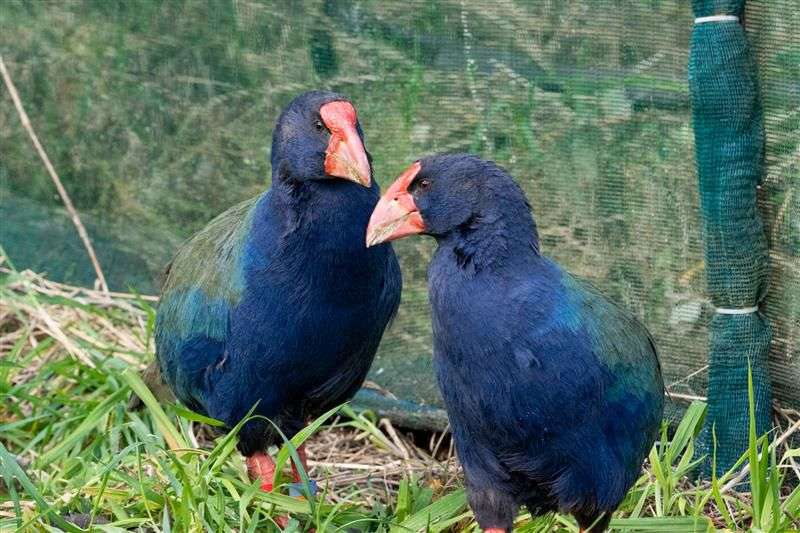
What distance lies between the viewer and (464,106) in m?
4.23

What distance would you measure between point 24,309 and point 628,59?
2.44 meters

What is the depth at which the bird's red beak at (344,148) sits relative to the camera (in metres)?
3.23

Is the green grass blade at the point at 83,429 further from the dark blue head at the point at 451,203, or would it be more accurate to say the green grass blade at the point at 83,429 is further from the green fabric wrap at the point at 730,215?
the green fabric wrap at the point at 730,215

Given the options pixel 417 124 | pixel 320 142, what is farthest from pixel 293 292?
pixel 417 124

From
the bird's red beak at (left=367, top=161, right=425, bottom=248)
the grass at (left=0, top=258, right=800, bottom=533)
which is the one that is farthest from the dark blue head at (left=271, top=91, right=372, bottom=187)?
the grass at (left=0, top=258, right=800, bottom=533)

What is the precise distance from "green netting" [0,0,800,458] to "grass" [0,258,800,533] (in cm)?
19

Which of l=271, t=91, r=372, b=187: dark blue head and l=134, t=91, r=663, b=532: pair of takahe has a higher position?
l=271, t=91, r=372, b=187: dark blue head

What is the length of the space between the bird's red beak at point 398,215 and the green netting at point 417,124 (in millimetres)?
1148

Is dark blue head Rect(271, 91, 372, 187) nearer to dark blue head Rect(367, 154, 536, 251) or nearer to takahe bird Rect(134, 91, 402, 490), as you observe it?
takahe bird Rect(134, 91, 402, 490)

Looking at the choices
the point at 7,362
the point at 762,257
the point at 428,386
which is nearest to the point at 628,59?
the point at 762,257

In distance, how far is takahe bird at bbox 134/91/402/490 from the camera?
11.0 ft

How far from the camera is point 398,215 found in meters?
3.01

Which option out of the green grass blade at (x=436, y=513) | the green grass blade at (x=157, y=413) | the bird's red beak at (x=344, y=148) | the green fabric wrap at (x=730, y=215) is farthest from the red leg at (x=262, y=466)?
the green fabric wrap at (x=730, y=215)

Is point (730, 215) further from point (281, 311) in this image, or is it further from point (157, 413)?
point (157, 413)
